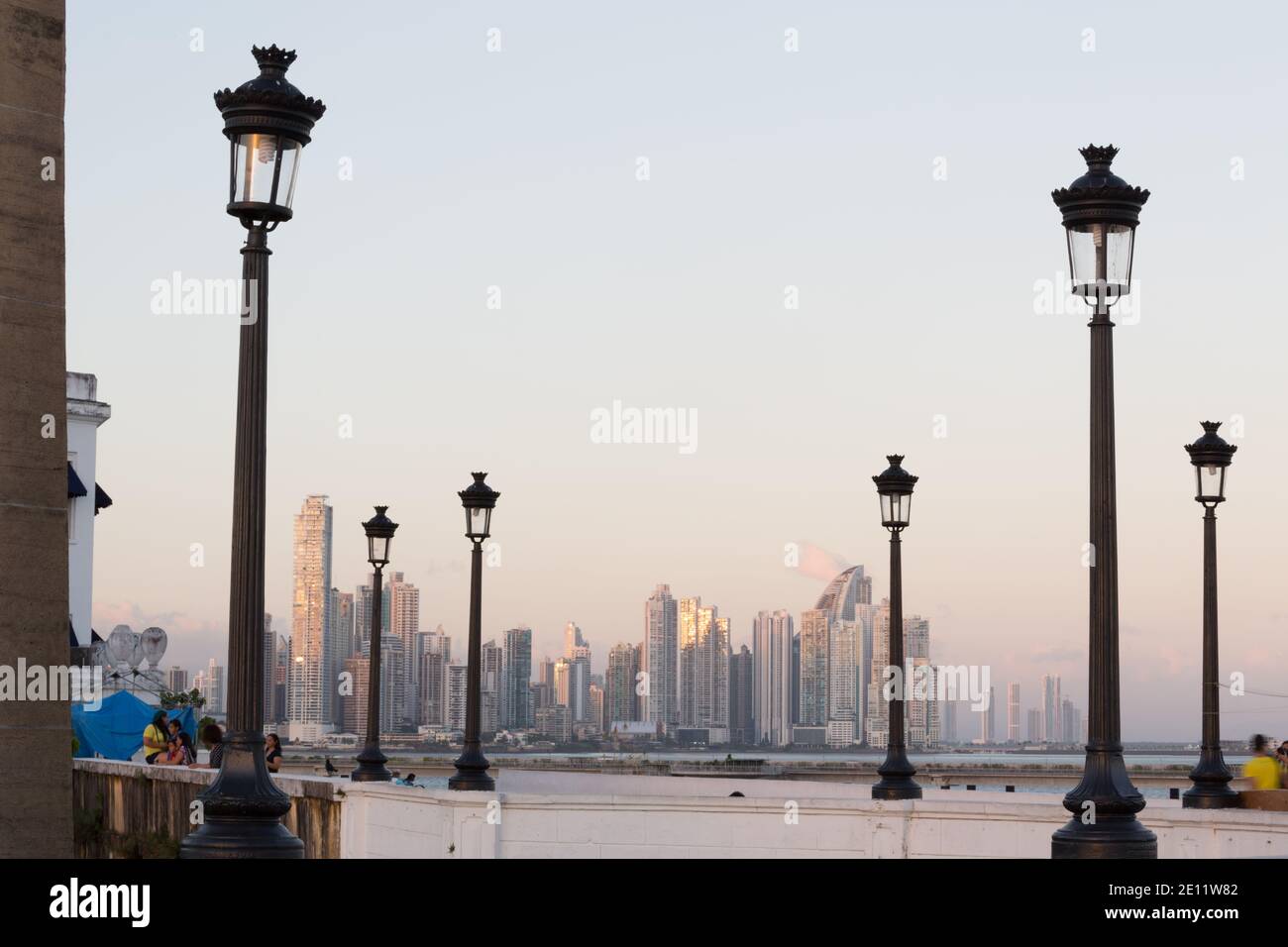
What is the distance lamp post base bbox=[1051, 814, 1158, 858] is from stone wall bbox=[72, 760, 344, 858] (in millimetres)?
9488

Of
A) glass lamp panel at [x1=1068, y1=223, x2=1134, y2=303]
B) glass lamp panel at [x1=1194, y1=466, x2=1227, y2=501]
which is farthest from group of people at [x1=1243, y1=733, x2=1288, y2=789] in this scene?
glass lamp panel at [x1=1068, y1=223, x2=1134, y2=303]

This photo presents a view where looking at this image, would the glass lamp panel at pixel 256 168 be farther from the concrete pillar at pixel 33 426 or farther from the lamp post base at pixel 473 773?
the lamp post base at pixel 473 773

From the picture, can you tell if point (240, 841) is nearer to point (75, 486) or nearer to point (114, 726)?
point (114, 726)

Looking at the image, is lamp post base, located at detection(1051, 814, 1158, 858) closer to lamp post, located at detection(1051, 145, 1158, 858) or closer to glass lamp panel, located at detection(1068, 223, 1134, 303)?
lamp post, located at detection(1051, 145, 1158, 858)

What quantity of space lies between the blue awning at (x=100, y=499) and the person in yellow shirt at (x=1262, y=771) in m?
34.5

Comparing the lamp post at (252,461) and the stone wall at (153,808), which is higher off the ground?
the lamp post at (252,461)

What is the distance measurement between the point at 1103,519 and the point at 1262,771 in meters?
11.4

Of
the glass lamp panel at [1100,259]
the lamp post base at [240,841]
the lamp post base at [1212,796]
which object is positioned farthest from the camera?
the lamp post base at [1212,796]

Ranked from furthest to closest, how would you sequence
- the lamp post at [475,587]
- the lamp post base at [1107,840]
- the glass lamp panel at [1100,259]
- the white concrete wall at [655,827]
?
the lamp post at [475,587] < the white concrete wall at [655,827] < the glass lamp panel at [1100,259] < the lamp post base at [1107,840]

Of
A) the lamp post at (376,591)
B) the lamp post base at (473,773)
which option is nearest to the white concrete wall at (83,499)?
the lamp post at (376,591)

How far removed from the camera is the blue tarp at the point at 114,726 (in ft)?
103

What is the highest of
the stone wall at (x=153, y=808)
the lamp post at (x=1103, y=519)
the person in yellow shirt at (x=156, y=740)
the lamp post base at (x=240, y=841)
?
the lamp post at (x=1103, y=519)

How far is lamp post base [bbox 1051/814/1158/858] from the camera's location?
41.5 feet
